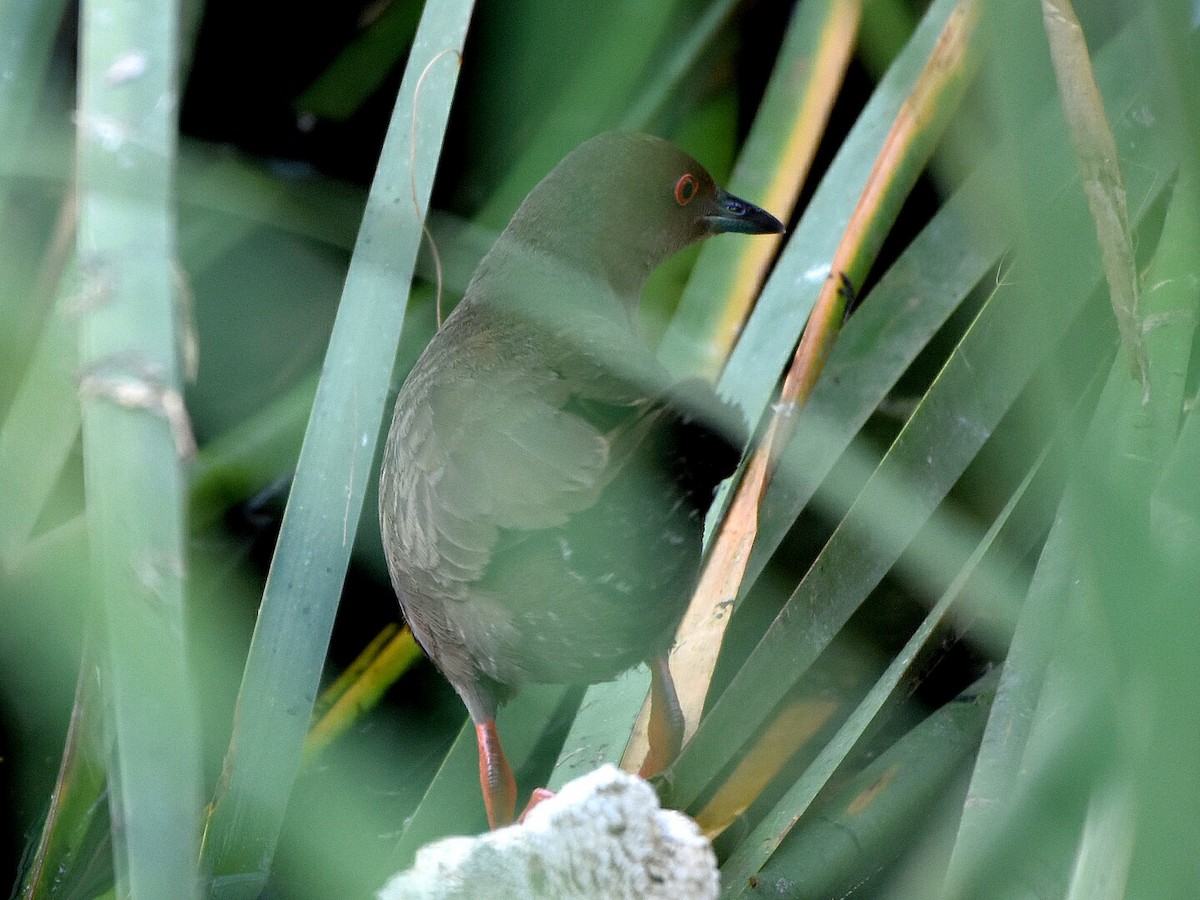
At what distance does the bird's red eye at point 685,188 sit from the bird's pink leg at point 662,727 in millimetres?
1115

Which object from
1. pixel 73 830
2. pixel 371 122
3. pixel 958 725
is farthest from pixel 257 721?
pixel 371 122

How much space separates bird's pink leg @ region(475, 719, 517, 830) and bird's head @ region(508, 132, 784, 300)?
1.07 m

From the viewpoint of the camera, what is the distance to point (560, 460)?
5.48 feet

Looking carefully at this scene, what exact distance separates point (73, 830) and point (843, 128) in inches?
103

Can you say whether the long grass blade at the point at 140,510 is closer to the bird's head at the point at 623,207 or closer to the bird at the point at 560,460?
the bird at the point at 560,460

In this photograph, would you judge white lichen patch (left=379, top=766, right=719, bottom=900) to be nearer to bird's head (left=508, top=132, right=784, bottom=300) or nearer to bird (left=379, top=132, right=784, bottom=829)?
bird (left=379, top=132, right=784, bottom=829)

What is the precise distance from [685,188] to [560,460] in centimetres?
120

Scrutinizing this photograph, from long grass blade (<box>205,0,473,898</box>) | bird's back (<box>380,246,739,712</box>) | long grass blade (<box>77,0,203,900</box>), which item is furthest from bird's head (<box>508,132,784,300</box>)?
long grass blade (<box>77,0,203,900</box>)

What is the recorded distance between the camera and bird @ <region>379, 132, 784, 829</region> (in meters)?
1.68

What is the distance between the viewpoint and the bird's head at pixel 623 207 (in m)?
2.56

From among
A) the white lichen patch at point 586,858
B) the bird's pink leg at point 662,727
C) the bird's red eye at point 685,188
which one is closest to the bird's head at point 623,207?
the bird's red eye at point 685,188

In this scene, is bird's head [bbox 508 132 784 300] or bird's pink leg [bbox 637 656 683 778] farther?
bird's head [bbox 508 132 784 300]

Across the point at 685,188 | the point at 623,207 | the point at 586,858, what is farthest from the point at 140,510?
the point at 685,188

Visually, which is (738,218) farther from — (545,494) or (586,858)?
(586,858)
